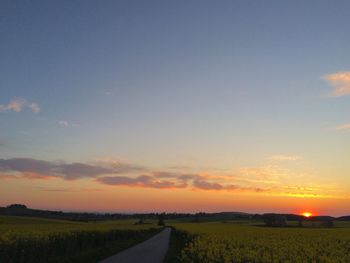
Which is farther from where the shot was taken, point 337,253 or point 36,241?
point 36,241

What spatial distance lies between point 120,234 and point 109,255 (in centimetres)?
2287

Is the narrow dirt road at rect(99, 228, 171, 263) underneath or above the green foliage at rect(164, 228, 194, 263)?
underneath

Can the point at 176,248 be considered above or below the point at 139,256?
above

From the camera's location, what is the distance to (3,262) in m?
22.0

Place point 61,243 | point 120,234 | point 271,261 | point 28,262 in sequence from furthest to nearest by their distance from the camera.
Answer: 1. point 120,234
2. point 61,243
3. point 28,262
4. point 271,261

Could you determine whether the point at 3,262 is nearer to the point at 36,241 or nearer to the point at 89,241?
the point at 36,241

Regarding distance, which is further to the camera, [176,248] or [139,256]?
[176,248]

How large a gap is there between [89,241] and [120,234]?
16263 mm

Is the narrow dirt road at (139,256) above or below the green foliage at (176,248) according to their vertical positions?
below

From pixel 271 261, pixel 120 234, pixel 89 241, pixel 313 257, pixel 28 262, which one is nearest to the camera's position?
pixel 271 261

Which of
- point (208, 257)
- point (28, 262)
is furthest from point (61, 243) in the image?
point (208, 257)

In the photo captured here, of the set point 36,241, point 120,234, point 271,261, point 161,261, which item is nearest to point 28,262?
point 36,241

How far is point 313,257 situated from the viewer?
50.0ft

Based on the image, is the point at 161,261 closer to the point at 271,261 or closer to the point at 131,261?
the point at 131,261
